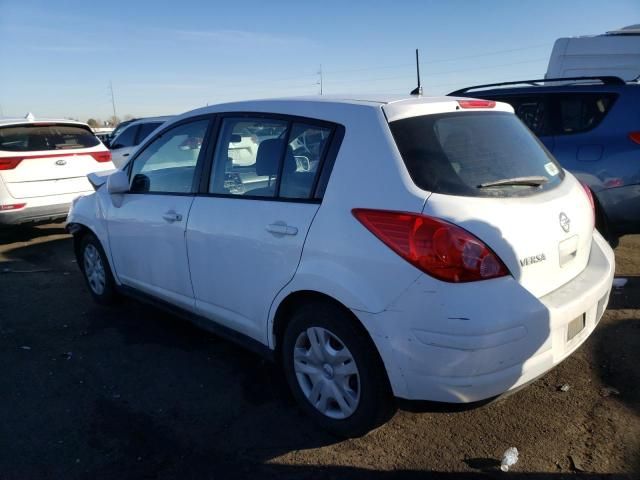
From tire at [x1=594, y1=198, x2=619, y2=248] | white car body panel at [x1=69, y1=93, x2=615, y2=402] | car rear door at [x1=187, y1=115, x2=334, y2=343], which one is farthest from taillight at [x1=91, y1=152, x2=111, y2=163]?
tire at [x1=594, y1=198, x2=619, y2=248]

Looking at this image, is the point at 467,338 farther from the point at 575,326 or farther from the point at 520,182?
the point at 520,182

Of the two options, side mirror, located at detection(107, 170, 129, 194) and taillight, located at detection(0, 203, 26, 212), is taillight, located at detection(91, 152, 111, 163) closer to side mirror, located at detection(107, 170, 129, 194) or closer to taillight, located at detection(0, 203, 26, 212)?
taillight, located at detection(0, 203, 26, 212)

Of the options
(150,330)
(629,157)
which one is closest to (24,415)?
(150,330)

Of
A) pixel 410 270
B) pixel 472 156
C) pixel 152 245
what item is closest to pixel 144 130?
pixel 152 245

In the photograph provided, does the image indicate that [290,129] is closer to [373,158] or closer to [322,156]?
[322,156]

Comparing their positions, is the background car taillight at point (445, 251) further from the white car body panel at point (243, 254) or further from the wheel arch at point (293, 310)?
the white car body panel at point (243, 254)

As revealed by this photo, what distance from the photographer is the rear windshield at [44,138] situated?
6918 mm

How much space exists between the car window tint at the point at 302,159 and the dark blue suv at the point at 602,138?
3.12m

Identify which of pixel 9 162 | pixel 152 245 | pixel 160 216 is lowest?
pixel 152 245

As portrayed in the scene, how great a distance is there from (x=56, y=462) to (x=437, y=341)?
1985mm

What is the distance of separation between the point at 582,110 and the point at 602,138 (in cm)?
39

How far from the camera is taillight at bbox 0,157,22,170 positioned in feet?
22.1

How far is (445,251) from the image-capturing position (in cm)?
215

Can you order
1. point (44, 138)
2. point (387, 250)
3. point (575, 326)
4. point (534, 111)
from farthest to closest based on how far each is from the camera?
point (44, 138) < point (534, 111) < point (575, 326) < point (387, 250)
